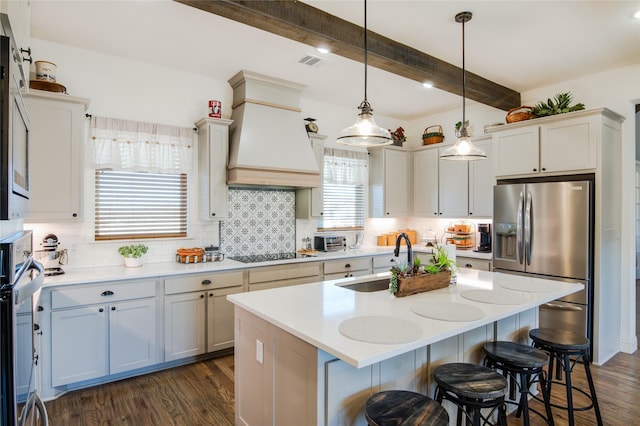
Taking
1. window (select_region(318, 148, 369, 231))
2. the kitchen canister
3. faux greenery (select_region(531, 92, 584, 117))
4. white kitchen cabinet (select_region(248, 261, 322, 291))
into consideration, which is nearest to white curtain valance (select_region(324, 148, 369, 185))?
window (select_region(318, 148, 369, 231))

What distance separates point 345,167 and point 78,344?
366 centimetres

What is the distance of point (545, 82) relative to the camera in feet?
13.6

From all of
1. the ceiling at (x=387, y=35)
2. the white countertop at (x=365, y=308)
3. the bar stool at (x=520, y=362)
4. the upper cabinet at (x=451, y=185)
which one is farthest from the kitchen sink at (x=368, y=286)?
the upper cabinet at (x=451, y=185)

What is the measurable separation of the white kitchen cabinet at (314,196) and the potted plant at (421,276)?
2066 mm

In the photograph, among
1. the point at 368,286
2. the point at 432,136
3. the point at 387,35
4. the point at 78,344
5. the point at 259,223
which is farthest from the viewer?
the point at 432,136

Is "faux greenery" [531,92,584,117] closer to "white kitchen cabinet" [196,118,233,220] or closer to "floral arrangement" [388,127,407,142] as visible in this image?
"floral arrangement" [388,127,407,142]

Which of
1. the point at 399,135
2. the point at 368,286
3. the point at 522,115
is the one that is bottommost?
the point at 368,286

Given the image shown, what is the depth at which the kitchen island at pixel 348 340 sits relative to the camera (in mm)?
1575

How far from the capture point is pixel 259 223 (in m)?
4.39

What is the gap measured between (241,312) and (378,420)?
1.08 m

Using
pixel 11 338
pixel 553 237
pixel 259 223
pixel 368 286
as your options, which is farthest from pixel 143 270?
pixel 553 237

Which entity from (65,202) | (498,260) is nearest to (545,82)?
(498,260)

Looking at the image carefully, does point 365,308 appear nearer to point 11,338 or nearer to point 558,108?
point 11,338

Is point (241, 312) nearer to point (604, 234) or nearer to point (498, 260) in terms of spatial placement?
point (498, 260)
